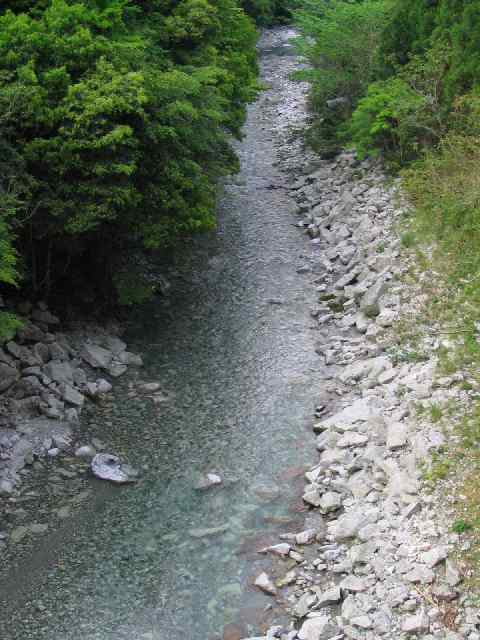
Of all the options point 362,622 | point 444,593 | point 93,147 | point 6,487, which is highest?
point 93,147

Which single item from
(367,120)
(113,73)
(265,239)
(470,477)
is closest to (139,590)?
(470,477)

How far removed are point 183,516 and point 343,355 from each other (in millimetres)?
4706

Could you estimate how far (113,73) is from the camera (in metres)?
11.5

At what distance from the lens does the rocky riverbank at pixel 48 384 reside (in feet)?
35.0

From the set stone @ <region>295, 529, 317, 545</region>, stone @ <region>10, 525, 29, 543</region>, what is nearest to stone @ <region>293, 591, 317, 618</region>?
stone @ <region>295, 529, 317, 545</region>

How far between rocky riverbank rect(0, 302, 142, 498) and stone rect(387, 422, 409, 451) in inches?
175

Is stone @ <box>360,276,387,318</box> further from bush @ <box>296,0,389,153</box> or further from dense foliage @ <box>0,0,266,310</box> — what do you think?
bush @ <box>296,0,389,153</box>

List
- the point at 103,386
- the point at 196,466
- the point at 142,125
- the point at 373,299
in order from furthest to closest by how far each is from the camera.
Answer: the point at 373,299 < the point at 103,386 < the point at 142,125 < the point at 196,466

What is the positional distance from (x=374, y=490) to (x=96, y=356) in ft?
19.0

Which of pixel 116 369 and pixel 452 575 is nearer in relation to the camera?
pixel 452 575

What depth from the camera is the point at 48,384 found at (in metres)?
11.8

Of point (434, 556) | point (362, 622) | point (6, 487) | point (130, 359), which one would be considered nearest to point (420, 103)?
point (130, 359)

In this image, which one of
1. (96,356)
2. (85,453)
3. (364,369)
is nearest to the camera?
(85,453)

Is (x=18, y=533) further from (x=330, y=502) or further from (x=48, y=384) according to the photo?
(x=330, y=502)
